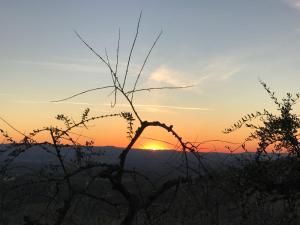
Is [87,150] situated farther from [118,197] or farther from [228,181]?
[118,197]

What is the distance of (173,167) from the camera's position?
160 inches

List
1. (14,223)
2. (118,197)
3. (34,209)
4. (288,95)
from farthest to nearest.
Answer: (118,197)
(34,209)
(14,223)
(288,95)

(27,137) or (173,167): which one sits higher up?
(27,137)

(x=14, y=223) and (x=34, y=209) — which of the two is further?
(x=34, y=209)

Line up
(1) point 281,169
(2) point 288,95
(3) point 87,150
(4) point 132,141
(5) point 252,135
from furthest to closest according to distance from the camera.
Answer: (3) point 87,150
(2) point 288,95
(5) point 252,135
(1) point 281,169
(4) point 132,141

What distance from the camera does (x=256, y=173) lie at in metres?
5.42

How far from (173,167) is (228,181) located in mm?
1713

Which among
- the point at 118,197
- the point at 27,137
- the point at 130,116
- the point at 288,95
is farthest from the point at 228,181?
the point at 118,197

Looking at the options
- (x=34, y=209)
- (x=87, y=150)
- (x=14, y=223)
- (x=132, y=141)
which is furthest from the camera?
(x=34, y=209)

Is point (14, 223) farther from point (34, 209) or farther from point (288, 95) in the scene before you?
point (288, 95)

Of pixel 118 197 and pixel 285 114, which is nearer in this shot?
pixel 285 114

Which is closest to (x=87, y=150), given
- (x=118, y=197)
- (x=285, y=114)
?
(x=285, y=114)

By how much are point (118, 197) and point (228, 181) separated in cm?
3005

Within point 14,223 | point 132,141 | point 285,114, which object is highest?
point 285,114
